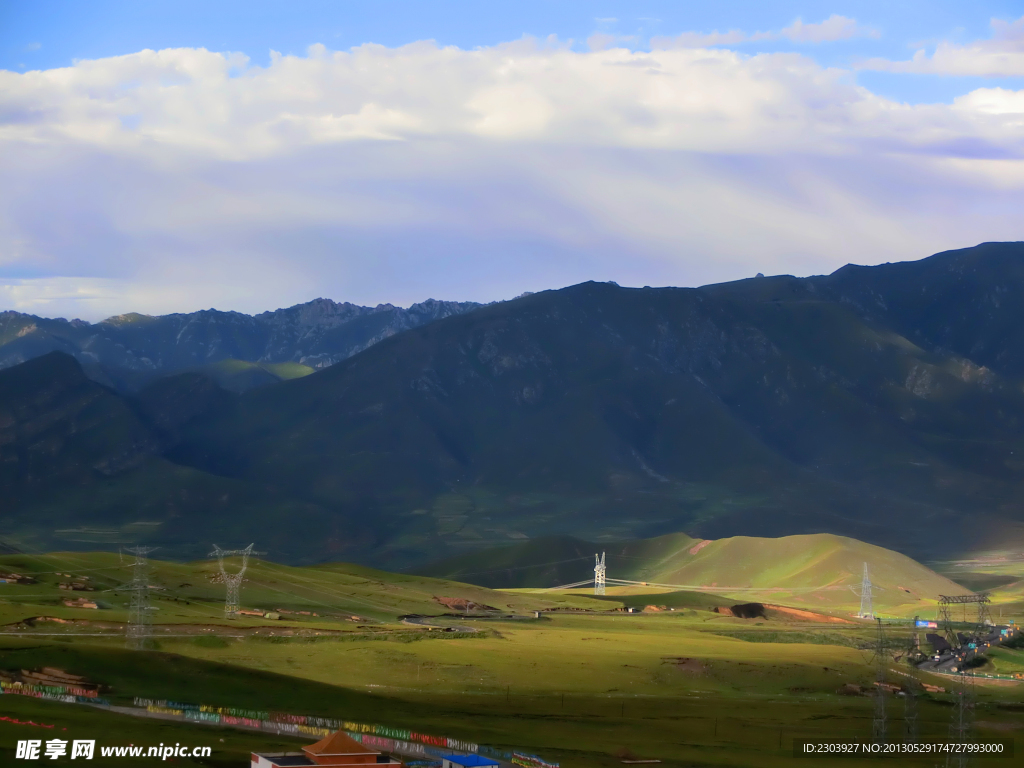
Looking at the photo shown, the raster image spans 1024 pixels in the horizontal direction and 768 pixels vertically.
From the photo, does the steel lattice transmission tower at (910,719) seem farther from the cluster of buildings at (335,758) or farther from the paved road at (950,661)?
the cluster of buildings at (335,758)

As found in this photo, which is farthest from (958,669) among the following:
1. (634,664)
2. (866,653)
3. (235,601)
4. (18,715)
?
(18,715)

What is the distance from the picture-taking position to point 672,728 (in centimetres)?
12294

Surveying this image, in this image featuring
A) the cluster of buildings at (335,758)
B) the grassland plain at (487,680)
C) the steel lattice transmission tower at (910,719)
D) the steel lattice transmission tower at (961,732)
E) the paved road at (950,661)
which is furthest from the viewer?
the paved road at (950,661)

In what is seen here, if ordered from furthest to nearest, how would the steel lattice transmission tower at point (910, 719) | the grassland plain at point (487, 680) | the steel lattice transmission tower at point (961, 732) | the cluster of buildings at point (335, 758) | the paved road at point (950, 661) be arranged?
the paved road at point (950, 661) → the steel lattice transmission tower at point (910, 719) → the grassland plain at point (487, 680) → the steel lattice transmission tower at point (961, 732) → the cluster of buildings at point (335, 758)

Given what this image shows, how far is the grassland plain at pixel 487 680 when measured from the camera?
375 feet

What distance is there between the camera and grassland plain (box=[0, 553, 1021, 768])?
114m

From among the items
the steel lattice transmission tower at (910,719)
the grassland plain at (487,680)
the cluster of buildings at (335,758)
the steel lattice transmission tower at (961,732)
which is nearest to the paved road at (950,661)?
the grassland plain at (487,680)

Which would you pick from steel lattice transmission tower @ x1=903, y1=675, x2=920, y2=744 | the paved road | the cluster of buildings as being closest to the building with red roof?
the cluster of buildings

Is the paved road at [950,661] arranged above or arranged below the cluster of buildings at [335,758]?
above

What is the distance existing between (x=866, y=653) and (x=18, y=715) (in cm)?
12113

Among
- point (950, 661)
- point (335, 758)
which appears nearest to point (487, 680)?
point (335, 758)

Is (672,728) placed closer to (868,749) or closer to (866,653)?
(868,749)

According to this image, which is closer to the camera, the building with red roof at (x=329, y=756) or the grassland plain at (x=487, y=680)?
the building with red roof at (x=329, y=756)

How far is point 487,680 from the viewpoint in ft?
487
